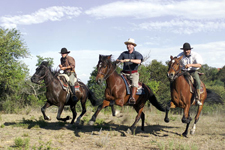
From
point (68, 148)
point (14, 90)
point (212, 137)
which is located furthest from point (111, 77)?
point (14, 90)

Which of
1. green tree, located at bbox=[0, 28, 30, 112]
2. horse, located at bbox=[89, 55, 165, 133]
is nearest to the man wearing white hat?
horse, located at bbox=[89, 55, 165, 133]

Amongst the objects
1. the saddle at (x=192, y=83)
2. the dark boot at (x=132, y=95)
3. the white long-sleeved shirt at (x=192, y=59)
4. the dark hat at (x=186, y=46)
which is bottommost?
the dark boot at (x=132, y=95)

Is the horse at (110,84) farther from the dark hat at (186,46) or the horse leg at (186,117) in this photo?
the dark hat at (186,46)

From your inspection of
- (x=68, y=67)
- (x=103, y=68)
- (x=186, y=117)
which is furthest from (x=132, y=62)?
(x=68, y=67)

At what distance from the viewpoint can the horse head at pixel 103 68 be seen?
769 centimetres

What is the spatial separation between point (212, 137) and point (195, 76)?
2241 millimetres

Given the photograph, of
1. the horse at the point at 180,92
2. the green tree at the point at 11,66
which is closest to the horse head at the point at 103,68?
the horse at the point at 180,92

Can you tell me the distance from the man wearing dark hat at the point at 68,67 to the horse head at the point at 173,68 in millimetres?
4020

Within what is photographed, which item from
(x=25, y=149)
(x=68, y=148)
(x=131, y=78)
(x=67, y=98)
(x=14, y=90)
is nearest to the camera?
(x=25, y=149)

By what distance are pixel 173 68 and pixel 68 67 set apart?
424 centimetres

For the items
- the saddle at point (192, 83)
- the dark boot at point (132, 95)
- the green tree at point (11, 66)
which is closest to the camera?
the dark boot at point (132, 95)

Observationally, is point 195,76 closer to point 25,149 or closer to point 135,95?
point 135,95

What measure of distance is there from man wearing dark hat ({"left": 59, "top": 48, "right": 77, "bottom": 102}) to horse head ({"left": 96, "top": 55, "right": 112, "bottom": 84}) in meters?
2.65

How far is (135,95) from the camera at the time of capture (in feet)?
30.0
